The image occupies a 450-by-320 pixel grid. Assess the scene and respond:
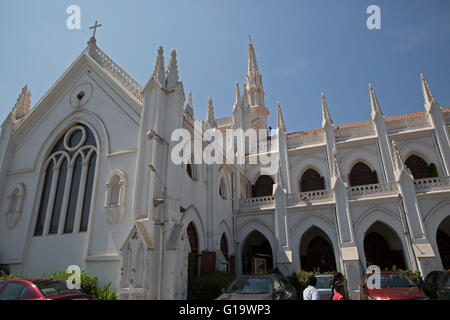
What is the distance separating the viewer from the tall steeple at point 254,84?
30.7 metres

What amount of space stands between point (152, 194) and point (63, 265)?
516 cm

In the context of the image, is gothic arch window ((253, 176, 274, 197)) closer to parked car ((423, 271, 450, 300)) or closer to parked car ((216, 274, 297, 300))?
parked car ((423, 271, 450, 300))

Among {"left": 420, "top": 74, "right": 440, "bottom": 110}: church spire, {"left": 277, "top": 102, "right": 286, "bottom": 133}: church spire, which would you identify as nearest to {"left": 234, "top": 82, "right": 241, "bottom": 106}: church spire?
{"left": 277, "top": 102, "right": 286, "bottom": 133}: church spire

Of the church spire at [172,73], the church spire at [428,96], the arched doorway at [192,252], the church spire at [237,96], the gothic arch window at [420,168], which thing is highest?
the church spire at [237,96]

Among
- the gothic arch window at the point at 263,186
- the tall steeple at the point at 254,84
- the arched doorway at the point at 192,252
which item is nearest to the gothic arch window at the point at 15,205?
the arched doorway at the point at 192,252

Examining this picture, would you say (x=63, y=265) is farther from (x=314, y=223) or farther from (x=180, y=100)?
(x=314, y=223)

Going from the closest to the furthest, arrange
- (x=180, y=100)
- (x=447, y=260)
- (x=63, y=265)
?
(x=63, y=265), (x=180, y=100), (x=447, y=260)

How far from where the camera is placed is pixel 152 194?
37.1 ft

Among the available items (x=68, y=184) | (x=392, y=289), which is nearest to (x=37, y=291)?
(x=68, y=184)

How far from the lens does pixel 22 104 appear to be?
1794 cm

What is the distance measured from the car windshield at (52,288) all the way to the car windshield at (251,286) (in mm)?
4255

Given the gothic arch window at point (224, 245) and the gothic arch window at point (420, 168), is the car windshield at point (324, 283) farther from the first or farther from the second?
the gothic arch window at point (420, 168)
